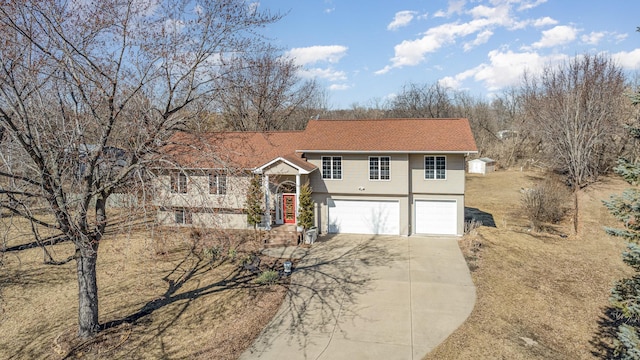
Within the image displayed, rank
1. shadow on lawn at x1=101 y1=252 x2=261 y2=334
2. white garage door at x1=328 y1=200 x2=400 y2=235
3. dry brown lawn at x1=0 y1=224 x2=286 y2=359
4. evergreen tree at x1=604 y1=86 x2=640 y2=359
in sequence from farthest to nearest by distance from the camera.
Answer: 1. white garage door at x1=328 y1=200 x2=400 y2=235
2. shadow on lawn at x1=101 y1=252 x2=261 y2=334
3. dry brown lawn at x1=0 y1=224 x2=286 y2=359
4. evergreen tree at x1=604 y1=86 x2=640 y2=359

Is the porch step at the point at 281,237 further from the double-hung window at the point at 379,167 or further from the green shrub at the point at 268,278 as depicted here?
the double-hung window at the point at 379,167

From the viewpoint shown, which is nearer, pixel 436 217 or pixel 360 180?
pixel 436 217

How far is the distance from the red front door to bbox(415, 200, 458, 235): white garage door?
6.69 metres

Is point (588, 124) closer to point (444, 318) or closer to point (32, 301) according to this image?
point (444, 318)

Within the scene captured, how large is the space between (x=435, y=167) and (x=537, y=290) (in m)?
8.15

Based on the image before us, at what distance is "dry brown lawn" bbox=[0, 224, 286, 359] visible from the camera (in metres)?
9.92

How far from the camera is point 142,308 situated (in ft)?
40.0

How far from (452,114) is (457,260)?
43.3 meters

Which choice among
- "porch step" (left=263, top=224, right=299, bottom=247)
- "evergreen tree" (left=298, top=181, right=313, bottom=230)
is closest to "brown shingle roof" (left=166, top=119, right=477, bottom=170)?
"evergreen tree" (left=298, top=181, right=313, bottom=230)

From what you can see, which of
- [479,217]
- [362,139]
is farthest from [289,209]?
[479,217]

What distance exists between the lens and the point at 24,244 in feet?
60.4

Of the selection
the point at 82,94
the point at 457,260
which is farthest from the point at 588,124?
the point at 82,94

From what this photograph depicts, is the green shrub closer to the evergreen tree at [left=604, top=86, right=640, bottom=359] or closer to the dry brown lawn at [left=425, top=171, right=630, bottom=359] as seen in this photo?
the dry brown lawn at [left=425, top=171, right=630, bottom=359]

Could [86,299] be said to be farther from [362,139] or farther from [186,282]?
[362,139]
